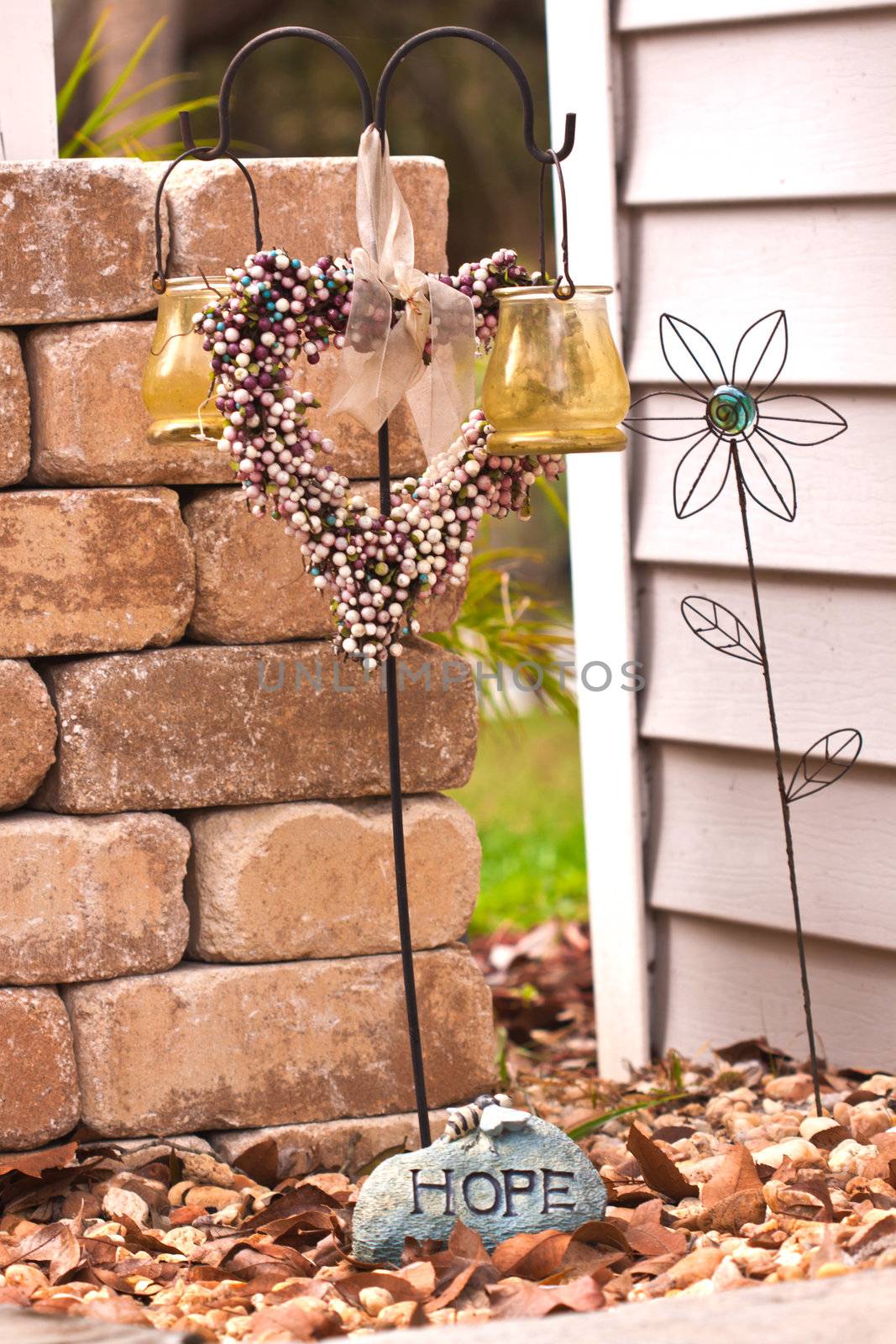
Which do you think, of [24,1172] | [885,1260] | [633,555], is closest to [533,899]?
[633,555]

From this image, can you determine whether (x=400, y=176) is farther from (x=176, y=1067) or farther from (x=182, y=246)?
(x=176, y=1067)

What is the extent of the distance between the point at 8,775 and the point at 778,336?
4.53ft

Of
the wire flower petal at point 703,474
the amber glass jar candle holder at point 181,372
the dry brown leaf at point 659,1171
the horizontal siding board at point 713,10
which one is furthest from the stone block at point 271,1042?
the horizontal siding board at point 713,10

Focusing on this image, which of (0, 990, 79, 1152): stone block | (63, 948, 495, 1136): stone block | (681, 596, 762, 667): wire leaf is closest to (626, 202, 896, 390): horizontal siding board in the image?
(681, 596, 762, 667): wire leaf

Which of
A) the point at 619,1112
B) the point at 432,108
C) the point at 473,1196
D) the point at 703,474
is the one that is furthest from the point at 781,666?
the point at 432,108

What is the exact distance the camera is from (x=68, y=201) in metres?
2.13

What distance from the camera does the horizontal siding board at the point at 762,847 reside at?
257 centimetres

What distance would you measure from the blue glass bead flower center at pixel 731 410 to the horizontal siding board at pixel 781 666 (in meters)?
0.39

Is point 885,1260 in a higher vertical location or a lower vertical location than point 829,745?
lower

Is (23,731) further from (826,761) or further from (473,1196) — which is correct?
(826,761)

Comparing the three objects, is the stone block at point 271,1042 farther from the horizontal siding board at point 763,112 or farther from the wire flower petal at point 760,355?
the horizontal siding board at point 763,112

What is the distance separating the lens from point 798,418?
2.53m

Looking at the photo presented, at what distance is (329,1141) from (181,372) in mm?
1093

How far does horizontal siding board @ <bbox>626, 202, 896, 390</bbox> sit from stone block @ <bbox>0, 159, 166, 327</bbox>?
3.07ft
